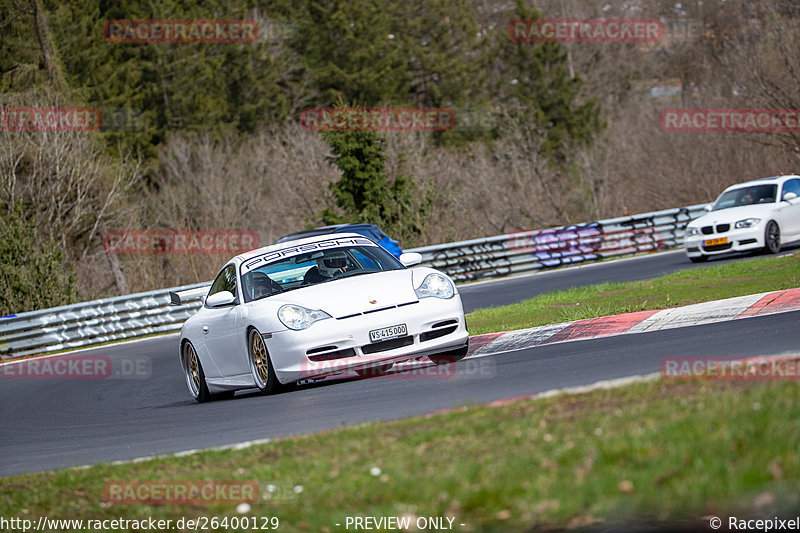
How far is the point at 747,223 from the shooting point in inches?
827

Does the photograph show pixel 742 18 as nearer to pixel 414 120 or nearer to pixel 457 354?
pixel 414 120

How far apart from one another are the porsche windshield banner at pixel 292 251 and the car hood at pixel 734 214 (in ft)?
38.8

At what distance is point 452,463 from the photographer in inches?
211

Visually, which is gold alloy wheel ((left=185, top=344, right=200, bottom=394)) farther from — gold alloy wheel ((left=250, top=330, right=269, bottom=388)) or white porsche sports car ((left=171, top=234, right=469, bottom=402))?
gold alloy wheel ((left=250, top=330, right=269, bottom=388))

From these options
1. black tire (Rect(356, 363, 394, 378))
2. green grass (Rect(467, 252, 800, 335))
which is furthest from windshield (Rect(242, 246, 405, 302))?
green grass (Rect(467, 252, 800, 335))

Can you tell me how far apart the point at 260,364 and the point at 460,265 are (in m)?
17.1

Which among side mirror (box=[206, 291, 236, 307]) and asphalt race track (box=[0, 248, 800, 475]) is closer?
asphalt race track (box=[0, 248, 800, 475])

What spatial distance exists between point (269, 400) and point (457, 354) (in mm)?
2061

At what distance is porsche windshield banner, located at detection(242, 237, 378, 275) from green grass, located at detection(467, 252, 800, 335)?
104 inches

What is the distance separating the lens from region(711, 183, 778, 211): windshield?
21766 millimetres

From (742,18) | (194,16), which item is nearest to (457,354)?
(194,16)

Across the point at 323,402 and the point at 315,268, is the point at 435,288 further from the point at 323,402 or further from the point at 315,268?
the point at 323,402

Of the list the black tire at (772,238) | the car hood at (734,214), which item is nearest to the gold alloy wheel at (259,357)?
the car hood at (734,214)

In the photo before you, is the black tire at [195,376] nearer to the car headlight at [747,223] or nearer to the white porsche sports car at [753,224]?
the white porsche sports car at [753,224]
